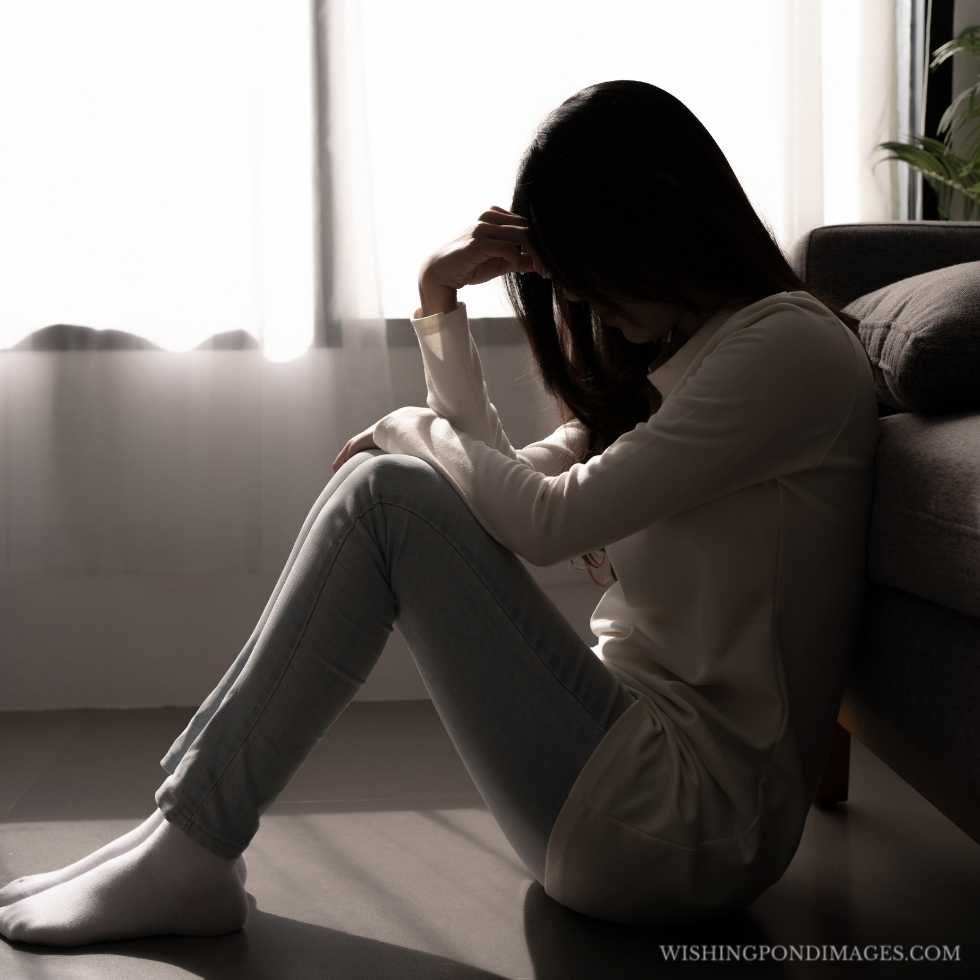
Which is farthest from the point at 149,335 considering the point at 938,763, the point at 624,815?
the point at 938,763

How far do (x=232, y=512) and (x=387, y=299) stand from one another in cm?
53

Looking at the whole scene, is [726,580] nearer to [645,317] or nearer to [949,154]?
[645,317]

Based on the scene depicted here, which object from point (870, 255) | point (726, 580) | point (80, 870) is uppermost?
point (870, 255)

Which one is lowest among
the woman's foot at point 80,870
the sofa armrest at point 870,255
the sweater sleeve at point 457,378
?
the woman's foot at point 80,870

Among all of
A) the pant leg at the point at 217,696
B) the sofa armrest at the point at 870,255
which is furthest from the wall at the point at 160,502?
the pant leg at the point at 217,696

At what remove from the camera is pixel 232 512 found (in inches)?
95.7

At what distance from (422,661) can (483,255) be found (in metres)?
0.44

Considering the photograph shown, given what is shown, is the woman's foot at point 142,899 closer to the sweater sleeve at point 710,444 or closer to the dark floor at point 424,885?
the dark floor at point 424,885

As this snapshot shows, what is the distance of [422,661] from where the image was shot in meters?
1.23

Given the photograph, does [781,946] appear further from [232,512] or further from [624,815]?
[232,512]

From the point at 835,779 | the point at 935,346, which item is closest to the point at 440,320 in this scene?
the point at 935,346

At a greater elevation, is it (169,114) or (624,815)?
(169,114)

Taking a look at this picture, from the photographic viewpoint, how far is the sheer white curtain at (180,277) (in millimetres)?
2342

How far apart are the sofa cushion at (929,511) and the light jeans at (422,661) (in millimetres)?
294
